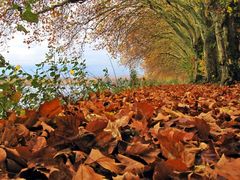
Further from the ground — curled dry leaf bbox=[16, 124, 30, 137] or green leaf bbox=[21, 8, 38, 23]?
green leaf bbox=[21, 8, 38, 23]

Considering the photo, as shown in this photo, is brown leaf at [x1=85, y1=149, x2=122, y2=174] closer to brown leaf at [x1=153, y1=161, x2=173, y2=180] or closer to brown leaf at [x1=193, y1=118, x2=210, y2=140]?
brown leaf at [x1=153, y1=161, x2=173, y2=180]

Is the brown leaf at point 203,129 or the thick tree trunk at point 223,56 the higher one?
the thick tree trunk at point 223,56

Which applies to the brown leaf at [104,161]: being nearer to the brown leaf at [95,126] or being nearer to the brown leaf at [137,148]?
the brown leaf at [137,148]

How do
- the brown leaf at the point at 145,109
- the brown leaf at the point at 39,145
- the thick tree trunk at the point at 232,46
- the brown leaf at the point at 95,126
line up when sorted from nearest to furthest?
the brown leaf at the point at 39,145
the brown leaf at the point at 95,126
the brown leaf at the point at 145,109
the thick tree trunk at the point at 232,46

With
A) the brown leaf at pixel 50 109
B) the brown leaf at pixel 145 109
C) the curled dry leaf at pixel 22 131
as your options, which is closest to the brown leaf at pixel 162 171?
the curled dry leaf at pixel 22 131

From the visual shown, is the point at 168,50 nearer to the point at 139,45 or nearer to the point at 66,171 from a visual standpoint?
the point at 139,45

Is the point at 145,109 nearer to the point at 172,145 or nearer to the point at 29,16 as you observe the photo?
the point at 172,145

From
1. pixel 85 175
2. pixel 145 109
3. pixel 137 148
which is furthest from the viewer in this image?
pixel 145 109

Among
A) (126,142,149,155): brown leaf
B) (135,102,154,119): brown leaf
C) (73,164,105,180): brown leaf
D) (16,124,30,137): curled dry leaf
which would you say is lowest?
(73,164,105,180): brown leaf

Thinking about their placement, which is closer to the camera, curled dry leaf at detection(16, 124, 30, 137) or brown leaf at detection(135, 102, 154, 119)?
curled dry leaf at detection(16, 124, 30, 137)

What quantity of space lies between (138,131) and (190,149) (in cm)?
37

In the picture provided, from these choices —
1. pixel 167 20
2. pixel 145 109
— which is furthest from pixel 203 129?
pixel 167 20

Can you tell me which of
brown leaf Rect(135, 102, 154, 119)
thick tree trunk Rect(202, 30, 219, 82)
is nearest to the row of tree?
thick tree trunk Rect(202, 30, 219, 82)

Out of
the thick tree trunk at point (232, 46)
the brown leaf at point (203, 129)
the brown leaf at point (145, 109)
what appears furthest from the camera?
the thick tree trunk at point (232, 46)
